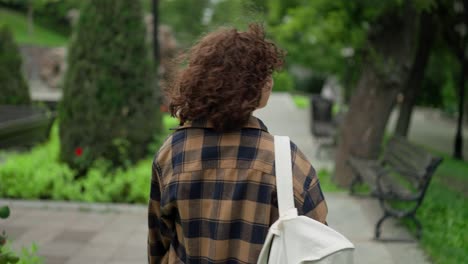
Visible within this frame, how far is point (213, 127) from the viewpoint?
173 centimetres

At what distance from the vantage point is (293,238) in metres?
1.60

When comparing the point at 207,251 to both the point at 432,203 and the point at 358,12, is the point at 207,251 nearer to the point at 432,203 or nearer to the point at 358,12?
the point at 432,203

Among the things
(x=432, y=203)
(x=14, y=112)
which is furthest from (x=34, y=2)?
(x=432, y=203)

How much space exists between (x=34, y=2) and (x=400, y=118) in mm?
38943

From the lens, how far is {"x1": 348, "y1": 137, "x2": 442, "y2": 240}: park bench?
5125 millimetres

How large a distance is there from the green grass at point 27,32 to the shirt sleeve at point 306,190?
4537 cm

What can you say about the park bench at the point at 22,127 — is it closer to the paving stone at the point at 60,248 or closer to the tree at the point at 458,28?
the paving stone at the point at 60,248

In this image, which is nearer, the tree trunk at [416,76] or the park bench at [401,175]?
the park bench at [401,175]

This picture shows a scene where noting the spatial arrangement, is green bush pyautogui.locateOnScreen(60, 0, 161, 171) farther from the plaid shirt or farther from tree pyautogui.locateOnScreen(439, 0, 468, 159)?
tree pyautogui.locateOnScreen(439, 0, 468, 159)

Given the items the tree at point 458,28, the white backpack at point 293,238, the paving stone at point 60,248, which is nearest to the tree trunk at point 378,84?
the paving stone at point 60,248

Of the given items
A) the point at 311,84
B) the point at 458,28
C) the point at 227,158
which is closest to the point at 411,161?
the point at 227,158

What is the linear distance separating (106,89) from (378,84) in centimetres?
368

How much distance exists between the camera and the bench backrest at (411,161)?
200 inches

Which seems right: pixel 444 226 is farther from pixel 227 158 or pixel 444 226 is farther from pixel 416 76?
pixel 416 76
